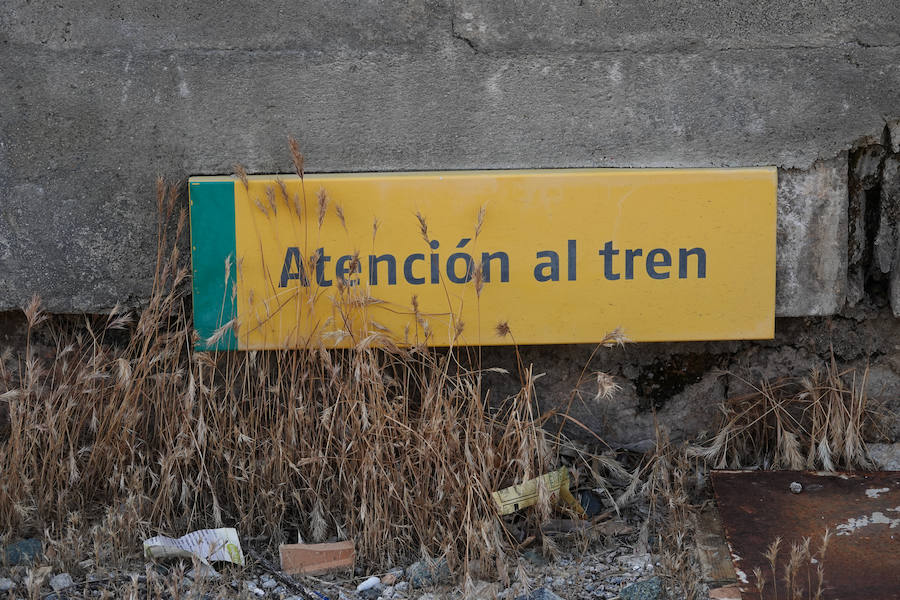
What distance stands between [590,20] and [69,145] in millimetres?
1578

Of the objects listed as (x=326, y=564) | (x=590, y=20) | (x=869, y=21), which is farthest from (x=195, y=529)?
(x=869, y=21)

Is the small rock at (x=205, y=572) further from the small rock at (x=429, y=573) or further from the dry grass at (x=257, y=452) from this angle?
the small rock at (x=429, y=573)

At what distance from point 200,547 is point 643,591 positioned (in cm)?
114

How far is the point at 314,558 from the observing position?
227 centimetres

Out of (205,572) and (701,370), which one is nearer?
(205,572)

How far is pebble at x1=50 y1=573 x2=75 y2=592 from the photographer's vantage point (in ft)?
7.03

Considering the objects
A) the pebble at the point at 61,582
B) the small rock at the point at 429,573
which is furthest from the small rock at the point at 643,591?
the pebble at the point at 61,582

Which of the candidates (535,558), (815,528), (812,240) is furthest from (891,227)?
(535,558)

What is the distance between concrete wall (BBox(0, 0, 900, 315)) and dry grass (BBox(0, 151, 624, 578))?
0.25 meters

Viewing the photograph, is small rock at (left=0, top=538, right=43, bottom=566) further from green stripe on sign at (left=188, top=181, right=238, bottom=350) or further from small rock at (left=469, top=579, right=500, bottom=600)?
small rock at (left=469, top=579, right=500, bottom=600)

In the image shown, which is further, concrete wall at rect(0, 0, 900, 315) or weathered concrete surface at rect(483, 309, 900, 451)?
weathered concrete surface at rect(483, 309, 900, 451)

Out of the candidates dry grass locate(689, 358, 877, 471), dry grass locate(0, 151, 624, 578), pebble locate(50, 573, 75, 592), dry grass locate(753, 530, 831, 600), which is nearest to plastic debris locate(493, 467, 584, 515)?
dry grass locate(0, 151, 624, 578)

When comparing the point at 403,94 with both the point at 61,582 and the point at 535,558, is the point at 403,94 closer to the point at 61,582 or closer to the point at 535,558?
the point at 535,558

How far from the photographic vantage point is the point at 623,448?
277 centimetres
